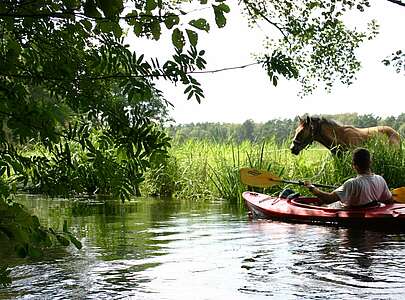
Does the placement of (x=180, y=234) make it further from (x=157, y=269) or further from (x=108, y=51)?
(x=108, y=51)

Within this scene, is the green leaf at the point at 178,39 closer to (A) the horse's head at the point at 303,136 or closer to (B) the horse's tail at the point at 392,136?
(A) the horse's head at the point at 303,136

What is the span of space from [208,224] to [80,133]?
30.9 ft

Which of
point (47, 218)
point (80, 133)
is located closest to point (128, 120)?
point (80, 133)

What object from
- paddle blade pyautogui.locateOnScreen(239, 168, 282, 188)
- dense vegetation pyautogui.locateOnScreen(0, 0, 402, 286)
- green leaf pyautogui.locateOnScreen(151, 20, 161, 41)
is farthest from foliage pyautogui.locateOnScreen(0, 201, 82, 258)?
paddle blade pyautogui.locateOnScreen(239, 168, 282, 188)

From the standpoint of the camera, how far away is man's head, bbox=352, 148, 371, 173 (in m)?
9.77

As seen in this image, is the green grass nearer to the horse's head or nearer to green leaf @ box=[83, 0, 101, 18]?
the horse's head

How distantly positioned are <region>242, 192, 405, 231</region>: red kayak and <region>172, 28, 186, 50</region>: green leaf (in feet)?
25.5

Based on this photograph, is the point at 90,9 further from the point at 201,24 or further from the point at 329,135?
the point at 329,135

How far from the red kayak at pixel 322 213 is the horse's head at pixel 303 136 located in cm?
199

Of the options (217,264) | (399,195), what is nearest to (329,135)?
(399,195)

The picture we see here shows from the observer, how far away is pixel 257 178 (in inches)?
510

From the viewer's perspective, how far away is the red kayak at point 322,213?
9.78 metres

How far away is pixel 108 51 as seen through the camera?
2.71 meters

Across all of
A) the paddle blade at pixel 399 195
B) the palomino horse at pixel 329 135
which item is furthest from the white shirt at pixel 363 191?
the palomino horse at pixel 329 135
